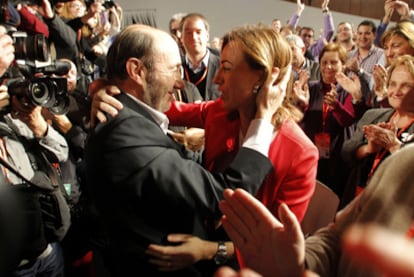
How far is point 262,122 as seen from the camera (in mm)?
1065

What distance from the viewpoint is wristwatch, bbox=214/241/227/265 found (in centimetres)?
113

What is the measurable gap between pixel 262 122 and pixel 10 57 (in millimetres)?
798

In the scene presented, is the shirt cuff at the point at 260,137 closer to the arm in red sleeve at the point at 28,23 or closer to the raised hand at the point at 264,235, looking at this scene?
the raised hand at the point at 264,235

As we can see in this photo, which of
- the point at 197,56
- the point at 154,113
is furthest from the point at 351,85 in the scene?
the point at 154,113

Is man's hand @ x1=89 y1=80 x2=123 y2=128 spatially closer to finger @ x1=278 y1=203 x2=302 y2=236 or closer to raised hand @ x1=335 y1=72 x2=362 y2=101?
finger @ x1=278 y1=203 x2=302 y2=236

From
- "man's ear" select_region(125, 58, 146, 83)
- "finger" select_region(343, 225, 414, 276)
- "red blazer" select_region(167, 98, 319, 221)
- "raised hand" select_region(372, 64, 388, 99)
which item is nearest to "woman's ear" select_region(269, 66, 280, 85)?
"red blazer" select_region(167, 98, 319, 221)

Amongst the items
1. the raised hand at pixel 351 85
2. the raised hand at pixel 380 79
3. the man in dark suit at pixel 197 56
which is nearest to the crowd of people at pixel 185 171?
the raised hand at pixel 380 79

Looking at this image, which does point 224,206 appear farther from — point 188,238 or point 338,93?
point 338,93

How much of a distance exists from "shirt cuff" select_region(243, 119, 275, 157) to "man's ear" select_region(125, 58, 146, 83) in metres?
0.36

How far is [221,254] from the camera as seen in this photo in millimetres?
1133

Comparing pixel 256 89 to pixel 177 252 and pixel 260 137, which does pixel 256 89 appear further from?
pixel 177 252

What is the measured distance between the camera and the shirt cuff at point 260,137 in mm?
1036

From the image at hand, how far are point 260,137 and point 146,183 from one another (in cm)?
33

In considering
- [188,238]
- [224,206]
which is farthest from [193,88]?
[224,206]
